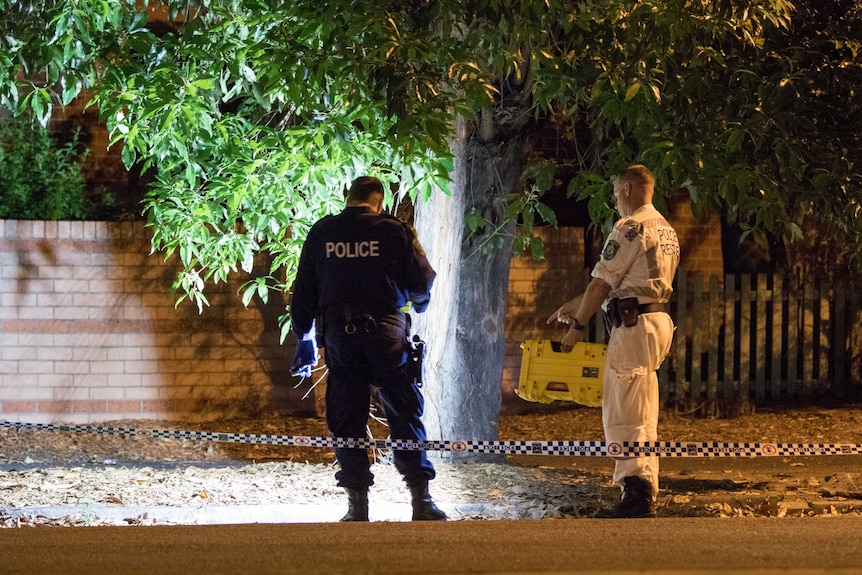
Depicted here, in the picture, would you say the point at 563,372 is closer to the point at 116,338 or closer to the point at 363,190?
the point at 363,190

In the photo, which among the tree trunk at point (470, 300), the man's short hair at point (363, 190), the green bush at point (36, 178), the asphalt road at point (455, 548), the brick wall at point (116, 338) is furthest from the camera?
Answer: the green bush at point (36, 178)

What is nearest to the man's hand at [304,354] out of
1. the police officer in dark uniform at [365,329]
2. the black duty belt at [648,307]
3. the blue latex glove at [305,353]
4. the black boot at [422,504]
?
the blue latex glove at [305,353]

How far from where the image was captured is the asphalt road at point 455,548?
14.5 feet

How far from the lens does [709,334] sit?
10961mm

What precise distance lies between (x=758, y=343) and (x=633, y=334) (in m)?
5.80

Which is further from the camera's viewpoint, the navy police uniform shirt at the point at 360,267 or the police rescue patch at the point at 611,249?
the navy police uniform shirt at the point at 360,267

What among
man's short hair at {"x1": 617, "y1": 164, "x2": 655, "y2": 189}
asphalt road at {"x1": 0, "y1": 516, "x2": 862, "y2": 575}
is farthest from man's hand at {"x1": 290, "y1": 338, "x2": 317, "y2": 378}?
man's short hair at {"x1": 617, "y1": 164, "x2": 655, "y2": 189}

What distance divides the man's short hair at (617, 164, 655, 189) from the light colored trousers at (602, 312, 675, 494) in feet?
2.30

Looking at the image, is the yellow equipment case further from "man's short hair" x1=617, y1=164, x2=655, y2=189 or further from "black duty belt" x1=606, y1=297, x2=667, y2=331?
"man's short hair" x1=617, y1=164, x2=655, y2=189

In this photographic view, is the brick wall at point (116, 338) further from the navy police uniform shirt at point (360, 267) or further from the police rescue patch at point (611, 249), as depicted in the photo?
the police rescue patch at point (611, 249)

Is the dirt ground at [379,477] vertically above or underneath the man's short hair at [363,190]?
underneath

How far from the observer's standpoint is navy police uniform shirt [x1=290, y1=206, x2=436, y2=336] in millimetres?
5926

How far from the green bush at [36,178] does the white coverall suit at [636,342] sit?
5.81m

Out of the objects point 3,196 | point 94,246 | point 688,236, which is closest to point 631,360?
point 94,246
